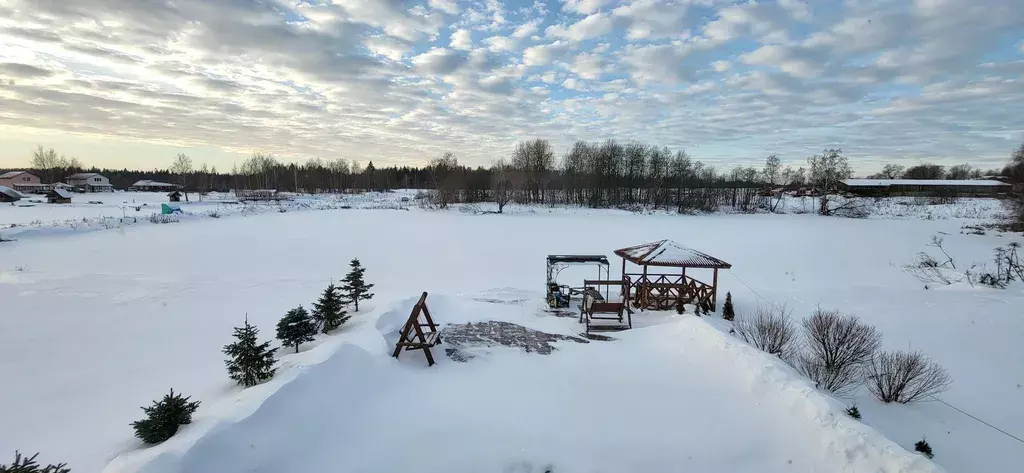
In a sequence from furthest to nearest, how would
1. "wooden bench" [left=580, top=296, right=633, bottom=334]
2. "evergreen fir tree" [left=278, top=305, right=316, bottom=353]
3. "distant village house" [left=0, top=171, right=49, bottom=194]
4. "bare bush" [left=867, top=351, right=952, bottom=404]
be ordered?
"distant village house" [left=0, top=171, right=49, bottom=194], "wooden bench" [left=580, top=296, right=633, bottom=334], "evergreen fir tree" [left=278, top=305, right=316, bottom=353], "bare bush" [left=867, top=351, right=952, bottom=404]

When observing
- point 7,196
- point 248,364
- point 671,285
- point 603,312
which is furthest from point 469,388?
point 7,196

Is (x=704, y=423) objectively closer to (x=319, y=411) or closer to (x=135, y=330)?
(x=319, y=411)

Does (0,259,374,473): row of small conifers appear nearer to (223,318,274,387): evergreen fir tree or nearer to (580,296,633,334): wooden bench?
(223,318,274,387): evergreen fir tree

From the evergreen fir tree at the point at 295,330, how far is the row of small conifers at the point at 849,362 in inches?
371

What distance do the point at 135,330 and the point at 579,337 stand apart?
10259 mm

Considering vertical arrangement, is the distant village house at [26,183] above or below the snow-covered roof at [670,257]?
above

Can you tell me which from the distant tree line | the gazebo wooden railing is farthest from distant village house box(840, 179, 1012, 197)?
the gazebo wooden railing

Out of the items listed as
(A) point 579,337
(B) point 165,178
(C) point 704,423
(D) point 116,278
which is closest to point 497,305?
(A) point 579,337

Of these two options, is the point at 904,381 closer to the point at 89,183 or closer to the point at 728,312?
the point at 728,312

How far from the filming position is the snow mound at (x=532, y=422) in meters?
4.68

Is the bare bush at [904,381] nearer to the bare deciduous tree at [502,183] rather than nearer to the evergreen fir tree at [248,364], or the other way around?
the evergreen fir tree at [248,364]

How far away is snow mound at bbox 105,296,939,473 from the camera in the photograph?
4.68m

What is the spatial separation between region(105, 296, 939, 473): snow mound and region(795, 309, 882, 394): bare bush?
192 cm

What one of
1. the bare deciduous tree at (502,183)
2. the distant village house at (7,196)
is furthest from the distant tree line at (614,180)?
the distant village house at (7,196)
